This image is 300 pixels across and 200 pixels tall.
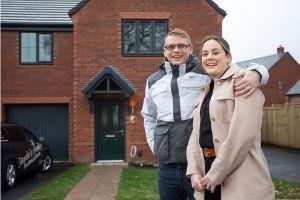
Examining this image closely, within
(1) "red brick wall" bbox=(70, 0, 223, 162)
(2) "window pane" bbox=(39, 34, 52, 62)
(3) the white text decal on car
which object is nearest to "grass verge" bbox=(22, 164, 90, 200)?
(3) the white text decal on car

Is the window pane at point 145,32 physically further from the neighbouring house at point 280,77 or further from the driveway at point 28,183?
the neighbouring house at point 280,77

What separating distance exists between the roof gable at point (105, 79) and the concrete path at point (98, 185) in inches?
101

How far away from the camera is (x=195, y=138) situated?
312 centimetres

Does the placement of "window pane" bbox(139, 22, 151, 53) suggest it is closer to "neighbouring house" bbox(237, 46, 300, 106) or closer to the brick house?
the brick house

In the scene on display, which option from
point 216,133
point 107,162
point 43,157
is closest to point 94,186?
point 43,157

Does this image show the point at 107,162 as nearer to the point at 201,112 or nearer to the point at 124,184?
A: the point at 124,184

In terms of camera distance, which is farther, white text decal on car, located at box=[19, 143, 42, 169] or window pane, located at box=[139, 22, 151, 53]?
window pane, located at box=[139, 22, 151, 53]

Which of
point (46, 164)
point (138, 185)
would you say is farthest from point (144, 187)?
point (46, 164)

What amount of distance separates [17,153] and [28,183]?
1.02 meters

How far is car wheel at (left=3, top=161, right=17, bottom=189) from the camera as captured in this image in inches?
421

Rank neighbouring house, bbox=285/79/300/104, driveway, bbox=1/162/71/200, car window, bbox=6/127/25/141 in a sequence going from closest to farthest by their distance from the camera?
driveway, bbox=1/162/71/200 < car window, bbox=6/127/25/141 < neighbouring house, bbox=285/79/300/104

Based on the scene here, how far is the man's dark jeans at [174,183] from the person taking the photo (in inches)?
141

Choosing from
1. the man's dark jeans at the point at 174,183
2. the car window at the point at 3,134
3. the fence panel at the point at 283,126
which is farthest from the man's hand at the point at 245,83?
the fence panel at the point at 283,126

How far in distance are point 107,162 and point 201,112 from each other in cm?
1295
